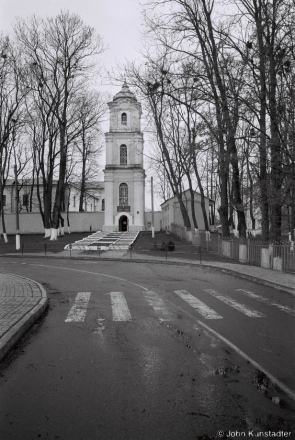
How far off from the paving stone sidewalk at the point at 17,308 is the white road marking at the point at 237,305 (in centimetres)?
450

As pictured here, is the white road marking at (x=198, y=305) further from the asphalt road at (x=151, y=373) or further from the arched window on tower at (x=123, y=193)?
the arched window on tower at (x=123, y=193)

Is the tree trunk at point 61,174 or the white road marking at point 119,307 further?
the tree trunk at point 61,174

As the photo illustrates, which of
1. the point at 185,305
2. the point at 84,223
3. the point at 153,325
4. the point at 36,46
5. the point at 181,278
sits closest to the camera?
the point at 153,325

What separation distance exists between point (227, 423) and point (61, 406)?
5.38 feet

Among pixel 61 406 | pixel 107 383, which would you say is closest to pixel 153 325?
pixel 107 383

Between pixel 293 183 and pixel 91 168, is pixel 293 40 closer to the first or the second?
pixel 293 183

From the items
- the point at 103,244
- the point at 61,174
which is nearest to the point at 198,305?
the point at 103,244

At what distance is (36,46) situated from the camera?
33219 millimetres

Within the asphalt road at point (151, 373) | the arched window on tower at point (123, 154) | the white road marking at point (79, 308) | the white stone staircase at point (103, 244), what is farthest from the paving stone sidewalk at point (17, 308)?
the arched window on tower at point (123, 154)

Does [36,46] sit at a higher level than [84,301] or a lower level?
higher

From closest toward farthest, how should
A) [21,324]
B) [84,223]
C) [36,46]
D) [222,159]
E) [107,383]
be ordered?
[107,383]
[21,324]
[222,159]
[36,46]
[84,223]

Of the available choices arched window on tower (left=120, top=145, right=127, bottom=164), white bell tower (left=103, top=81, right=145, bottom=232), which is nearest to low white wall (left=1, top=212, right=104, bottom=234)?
white bell tower (left=103, top=81, right=145, bottom=232)

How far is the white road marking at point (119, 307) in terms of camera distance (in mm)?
8570

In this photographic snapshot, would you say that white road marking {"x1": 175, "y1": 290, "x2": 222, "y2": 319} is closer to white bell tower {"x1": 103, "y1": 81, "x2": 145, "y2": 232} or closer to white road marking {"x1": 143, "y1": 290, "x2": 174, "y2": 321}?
white road marking {"x1": 143, "y1": 290, "x2": 174, "y2": 321}
